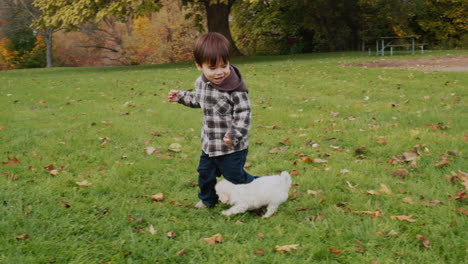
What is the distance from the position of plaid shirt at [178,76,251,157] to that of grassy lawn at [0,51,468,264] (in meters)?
0.59

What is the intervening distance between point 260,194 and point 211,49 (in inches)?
45.7

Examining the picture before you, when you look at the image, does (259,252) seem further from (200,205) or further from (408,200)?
(408,200)

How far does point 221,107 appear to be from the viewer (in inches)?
120

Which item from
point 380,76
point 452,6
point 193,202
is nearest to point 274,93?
point 380,76

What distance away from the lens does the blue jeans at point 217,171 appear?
3.13 metres

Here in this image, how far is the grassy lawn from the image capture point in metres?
2.67

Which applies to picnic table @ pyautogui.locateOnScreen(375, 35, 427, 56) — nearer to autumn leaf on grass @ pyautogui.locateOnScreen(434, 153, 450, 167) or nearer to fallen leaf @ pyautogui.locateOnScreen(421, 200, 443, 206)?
autumn leaf on grass @ pyautogui.locateOnScreen(434, 153, 450, 167)

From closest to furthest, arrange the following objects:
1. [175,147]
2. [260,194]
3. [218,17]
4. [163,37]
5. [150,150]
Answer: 1. [260,194]
2. [150,150]
3. [175,147]
4. [218,17]
5. [163,37]

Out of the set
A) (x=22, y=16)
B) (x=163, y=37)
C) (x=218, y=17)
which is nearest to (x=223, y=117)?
(x=218, y=17)

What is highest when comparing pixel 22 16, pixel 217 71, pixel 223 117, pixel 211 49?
pixel 22 16

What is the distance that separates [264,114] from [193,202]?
3.84 m

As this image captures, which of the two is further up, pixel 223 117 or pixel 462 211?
pixel 223 117

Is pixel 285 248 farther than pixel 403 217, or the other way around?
pixel 403 217

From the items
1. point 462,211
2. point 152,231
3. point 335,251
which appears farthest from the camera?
point 462,211
